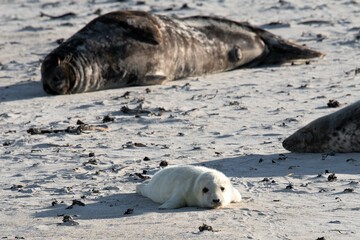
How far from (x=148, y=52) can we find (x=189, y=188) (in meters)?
5.89

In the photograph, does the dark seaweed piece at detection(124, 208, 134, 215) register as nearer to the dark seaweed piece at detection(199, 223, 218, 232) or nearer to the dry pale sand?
the dry pale sand

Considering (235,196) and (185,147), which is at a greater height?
(235,196)

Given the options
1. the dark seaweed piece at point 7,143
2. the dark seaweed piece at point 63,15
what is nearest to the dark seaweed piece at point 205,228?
the dark seaweed piece at point 7,143

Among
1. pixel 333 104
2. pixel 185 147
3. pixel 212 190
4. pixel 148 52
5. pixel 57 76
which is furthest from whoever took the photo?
pixel 148 52

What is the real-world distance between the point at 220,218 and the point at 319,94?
4.89 meters

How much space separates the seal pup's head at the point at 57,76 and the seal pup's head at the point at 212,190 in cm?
532

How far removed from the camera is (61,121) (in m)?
10.7

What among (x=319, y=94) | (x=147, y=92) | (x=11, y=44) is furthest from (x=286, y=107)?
(x=11, y=44)

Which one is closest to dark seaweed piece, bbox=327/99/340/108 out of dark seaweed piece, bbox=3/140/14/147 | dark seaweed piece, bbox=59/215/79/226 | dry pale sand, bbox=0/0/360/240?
dry pale sand, bbox=0/0/360/240

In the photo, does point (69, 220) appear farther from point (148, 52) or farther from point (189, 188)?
point (148, 52)

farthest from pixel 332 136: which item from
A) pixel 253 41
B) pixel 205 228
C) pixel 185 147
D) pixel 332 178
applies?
pixel 253 41

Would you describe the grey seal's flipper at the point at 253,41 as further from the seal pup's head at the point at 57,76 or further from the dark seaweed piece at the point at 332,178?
the dark seaweed piece at the point at 332,178

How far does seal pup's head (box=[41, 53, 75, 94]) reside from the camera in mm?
12297

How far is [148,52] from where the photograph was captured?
42.5 feet
